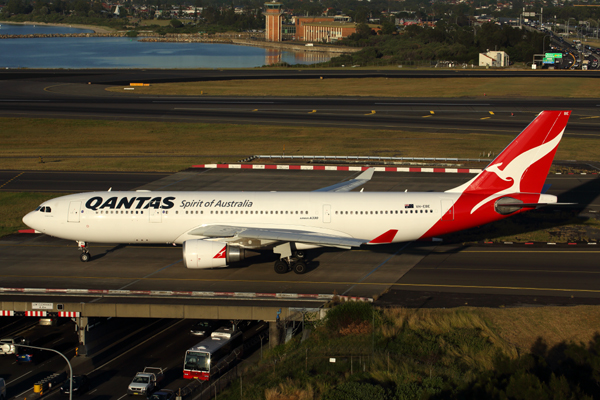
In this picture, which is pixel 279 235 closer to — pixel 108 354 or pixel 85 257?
pixel 108 354

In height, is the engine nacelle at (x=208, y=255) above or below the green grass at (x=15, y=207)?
above

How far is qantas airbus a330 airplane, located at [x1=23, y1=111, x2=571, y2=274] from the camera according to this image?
38375 millimetres

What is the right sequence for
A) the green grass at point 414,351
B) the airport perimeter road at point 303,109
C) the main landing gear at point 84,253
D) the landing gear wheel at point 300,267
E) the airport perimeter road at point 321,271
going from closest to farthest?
the green grass at point 414,351
the airport perimeter road at point 321,271
the landing gear wheel at point 300,267
the main landing gear at point 84,253
the airport perimeter road at point 303,109

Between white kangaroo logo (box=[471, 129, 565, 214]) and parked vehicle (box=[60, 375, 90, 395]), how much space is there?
25.1 metres

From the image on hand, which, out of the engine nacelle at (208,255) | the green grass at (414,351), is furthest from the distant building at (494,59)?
the engine nacelle at (208,255)

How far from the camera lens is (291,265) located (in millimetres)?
38062

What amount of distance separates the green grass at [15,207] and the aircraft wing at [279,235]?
63.6 feet

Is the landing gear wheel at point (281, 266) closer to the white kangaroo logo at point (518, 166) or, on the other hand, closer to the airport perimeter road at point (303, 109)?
the white kangaroo logo at point (518, 166)

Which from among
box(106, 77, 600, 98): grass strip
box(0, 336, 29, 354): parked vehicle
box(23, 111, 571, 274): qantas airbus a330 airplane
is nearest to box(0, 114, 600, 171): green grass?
box(23, 111, 571, 274): qantas airbus a330 airplane

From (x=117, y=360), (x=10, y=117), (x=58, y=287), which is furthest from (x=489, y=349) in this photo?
(x=10, y=117)

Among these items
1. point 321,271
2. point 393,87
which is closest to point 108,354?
point 321,271

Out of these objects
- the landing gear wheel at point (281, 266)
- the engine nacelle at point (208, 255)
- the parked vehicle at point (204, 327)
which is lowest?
the parked vehicle at point (204, 327)

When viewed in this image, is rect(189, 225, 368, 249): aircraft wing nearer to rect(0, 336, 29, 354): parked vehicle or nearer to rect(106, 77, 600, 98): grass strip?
rect(0, 336, 29, 354): parked vehicle

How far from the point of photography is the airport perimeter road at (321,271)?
35.6 m
